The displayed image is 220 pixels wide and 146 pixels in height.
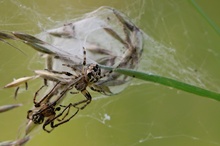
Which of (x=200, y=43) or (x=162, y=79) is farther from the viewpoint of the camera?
(x=200, y=43)

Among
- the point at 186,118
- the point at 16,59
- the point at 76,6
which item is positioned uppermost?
the point at 76,6

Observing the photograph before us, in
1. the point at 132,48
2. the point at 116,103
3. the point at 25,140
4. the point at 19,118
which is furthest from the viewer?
the point at 116,103

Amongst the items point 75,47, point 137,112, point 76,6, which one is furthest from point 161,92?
point 75,47

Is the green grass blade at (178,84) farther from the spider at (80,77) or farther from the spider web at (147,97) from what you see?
the spider web at (147,97)

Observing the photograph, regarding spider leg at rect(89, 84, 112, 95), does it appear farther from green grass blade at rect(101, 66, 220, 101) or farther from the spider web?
the spider web

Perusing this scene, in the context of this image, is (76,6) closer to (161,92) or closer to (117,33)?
(161,92)

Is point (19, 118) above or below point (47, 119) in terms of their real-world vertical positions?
below

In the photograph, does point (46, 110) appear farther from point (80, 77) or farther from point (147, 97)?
point (147, 97)

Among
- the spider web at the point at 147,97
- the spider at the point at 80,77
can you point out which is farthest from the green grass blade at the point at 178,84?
the spider web at the point at 147,97
